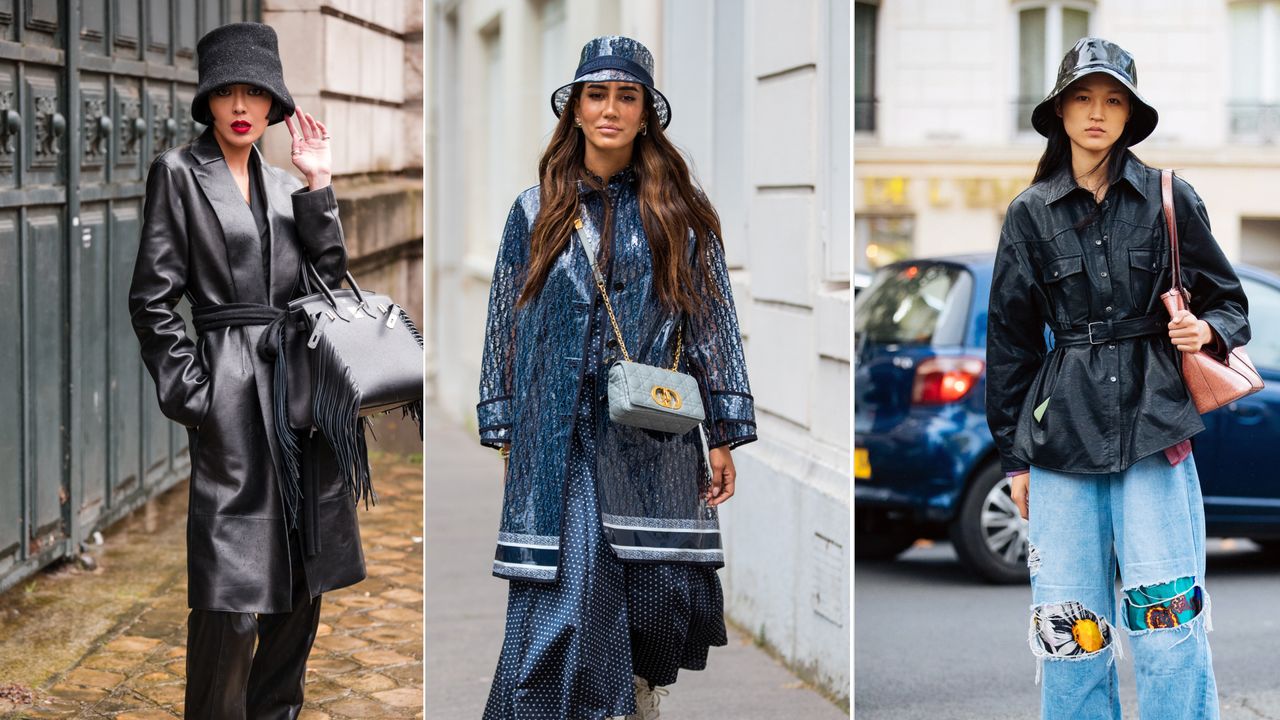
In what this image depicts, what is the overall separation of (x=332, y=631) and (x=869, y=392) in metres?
3.27

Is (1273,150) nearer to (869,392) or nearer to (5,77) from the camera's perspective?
(869,392)

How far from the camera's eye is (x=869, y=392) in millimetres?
8445

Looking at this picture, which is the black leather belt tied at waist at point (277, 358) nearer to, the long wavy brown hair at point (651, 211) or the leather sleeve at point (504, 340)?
the leather sleeve at point (504, 340)

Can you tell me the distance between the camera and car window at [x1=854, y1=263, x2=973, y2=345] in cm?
829

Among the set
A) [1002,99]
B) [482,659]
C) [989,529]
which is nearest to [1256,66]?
[1002,99]

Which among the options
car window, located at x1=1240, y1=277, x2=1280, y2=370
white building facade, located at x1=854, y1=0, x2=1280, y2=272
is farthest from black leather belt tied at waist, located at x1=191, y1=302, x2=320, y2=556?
white building facade, located at x1=854, y1=0, x2=1280, y2=272

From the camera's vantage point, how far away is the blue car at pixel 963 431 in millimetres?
8172

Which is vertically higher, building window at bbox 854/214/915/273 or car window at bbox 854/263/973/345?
building window at bbox 854/214/915/273

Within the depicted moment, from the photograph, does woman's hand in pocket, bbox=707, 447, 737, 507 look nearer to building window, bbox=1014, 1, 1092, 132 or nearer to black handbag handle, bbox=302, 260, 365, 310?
black handbag handle, bbox=302, 260, 365, 310

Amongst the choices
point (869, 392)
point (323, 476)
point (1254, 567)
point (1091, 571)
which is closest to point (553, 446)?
point (323, 476)

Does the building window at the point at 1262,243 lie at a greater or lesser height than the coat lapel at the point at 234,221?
greater

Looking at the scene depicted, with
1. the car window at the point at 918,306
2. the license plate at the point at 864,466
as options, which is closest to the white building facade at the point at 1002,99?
the car window at the point at 918,306

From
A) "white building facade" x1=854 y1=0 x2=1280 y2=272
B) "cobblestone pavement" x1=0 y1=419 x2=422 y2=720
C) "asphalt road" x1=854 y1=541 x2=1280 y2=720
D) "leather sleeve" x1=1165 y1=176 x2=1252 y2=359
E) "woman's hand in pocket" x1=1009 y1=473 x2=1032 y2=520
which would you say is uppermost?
"white building facade" x1=854 y1=0 x2=1280 y2=272

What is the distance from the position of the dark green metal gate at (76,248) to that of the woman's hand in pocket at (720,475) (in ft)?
10.8
